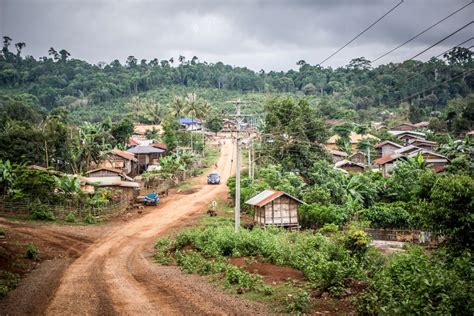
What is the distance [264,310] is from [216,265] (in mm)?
6001

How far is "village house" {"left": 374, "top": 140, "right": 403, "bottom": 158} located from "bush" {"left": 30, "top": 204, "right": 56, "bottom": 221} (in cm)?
4685

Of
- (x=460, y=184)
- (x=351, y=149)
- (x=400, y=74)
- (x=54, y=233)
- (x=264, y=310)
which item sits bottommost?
(x=264, y=310)

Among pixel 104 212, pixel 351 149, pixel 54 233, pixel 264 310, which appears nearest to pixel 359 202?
pixel 104 212

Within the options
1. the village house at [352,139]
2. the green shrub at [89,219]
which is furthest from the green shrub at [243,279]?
the village house at [352,139]

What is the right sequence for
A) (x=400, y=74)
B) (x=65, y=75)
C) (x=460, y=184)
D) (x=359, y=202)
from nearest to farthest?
(x=460, y=184)
(x=359, y=202)
(x=400, y=74)
(x=65, y=75)

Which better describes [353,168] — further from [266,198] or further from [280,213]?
[266,198]

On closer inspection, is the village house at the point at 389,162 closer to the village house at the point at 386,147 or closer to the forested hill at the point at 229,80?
the village house at the point at 386,147

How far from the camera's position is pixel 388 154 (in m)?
64.4

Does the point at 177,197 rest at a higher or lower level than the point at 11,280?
higher

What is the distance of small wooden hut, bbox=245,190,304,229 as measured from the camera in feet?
104

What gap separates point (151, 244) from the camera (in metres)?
27.5

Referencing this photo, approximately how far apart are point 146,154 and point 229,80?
87.9 m

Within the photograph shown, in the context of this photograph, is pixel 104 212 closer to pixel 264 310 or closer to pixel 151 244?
pixel 151 244

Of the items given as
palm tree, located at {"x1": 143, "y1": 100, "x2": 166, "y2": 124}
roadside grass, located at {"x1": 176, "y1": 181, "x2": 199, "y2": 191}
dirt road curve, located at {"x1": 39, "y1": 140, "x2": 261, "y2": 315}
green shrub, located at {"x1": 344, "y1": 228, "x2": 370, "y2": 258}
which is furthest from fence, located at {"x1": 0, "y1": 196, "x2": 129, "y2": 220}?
palm tree, located at {"x1": 143, "y1": 100, "x2": 166, "y2": 124}
